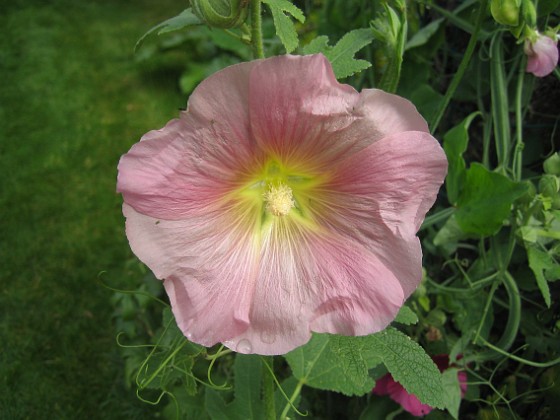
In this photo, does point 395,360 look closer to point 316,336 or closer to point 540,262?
point 316,336

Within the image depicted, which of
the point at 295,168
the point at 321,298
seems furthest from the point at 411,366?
the point at 295,168

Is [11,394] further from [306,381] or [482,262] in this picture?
[482,262]

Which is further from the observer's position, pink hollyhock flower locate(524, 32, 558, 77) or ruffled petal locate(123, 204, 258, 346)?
pink hollyhock flower locate(524, 32, 558, 77)

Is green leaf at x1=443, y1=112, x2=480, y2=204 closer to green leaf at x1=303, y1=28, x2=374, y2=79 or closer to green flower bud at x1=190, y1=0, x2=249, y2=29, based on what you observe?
green leaf at x1=303, y1=28, x2=374, y2=79

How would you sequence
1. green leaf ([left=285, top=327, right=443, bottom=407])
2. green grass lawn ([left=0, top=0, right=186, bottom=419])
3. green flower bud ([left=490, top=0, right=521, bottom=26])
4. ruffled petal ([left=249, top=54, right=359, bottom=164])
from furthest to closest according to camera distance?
green grass lawn ([left=0, top=0, right=186, bottom=419]) < green flower bud ([left=490, top=0, right=521, bottom=26]) < green leaf ([left=285, top=327, right=443, bottom=407]) < ruffled petal ([left=249, top=54, right=359, bottom=164])

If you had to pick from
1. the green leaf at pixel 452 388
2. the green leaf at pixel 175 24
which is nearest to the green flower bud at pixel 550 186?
the green leaf at pixel 452 388

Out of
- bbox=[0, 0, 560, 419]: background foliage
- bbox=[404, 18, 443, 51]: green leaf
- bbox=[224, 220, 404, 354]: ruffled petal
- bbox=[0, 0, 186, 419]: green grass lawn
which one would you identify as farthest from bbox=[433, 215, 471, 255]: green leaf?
bbox=[0, 0, 186, 419]: green grass lawn
